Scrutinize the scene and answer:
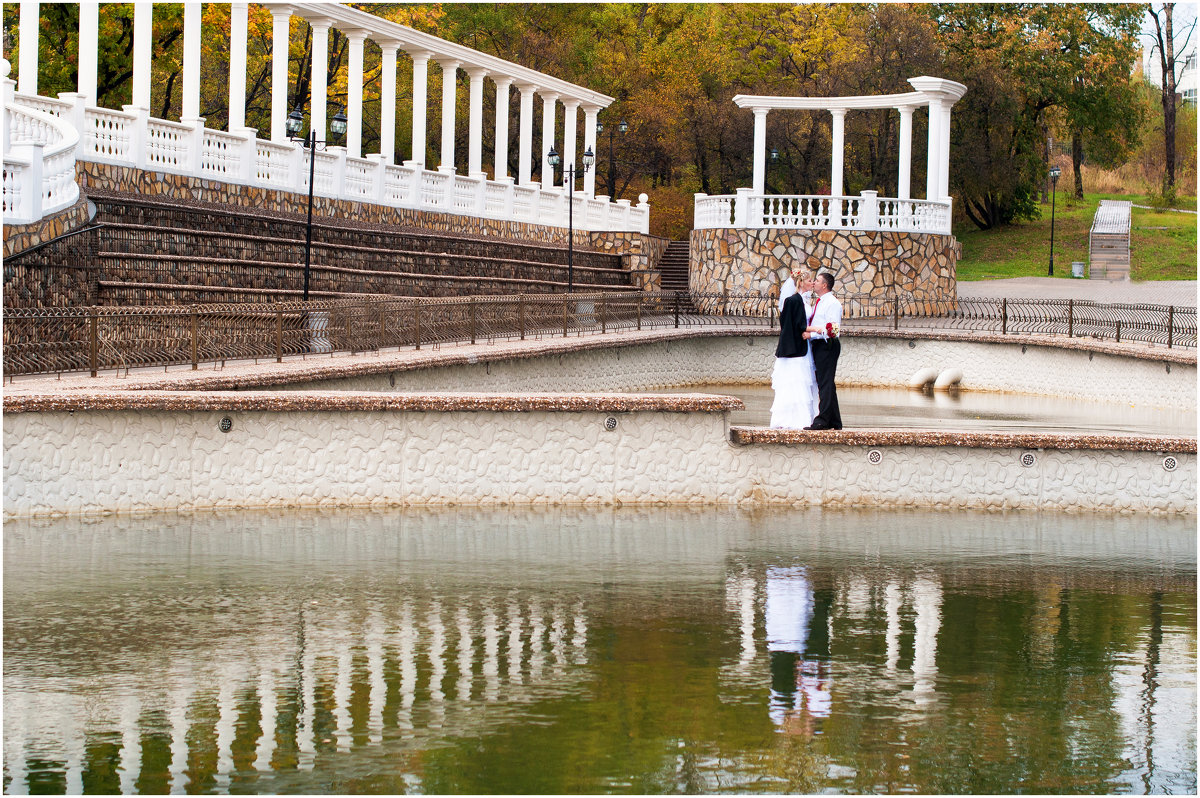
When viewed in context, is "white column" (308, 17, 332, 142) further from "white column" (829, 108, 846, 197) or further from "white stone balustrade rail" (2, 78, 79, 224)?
"white column" (829, 108, 846, 197)

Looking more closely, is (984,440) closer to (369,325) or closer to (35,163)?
(369,325)

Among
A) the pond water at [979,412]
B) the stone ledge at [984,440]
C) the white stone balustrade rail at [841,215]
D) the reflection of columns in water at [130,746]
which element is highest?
the white stone balustrade rail at [841,215]

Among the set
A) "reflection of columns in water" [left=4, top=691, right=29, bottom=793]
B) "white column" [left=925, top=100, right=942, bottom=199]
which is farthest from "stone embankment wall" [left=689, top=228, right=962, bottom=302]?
"reflection of columns in water" [left=4, top=691, right=29, bottom=793]

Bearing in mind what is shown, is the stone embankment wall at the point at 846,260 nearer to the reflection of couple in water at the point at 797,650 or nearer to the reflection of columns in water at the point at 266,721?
the reflection of couple in water at the point at 797,650

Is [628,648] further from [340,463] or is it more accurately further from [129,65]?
[129,65]

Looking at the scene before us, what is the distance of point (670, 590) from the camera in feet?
35.8

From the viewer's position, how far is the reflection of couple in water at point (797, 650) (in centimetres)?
787

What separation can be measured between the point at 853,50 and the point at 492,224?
23.1 metres

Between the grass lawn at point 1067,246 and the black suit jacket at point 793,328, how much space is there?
106ft

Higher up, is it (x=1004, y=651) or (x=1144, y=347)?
(x=1144, y=347)

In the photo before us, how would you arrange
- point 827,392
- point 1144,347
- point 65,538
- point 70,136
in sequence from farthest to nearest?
point 1144,347, point 70,136, point 827,392, point 65,538

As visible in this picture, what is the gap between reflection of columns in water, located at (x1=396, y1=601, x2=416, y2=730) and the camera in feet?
25.5

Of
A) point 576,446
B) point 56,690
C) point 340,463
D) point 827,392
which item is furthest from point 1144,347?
point 56,690

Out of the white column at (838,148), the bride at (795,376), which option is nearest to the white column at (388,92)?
the white column at (838,148)
